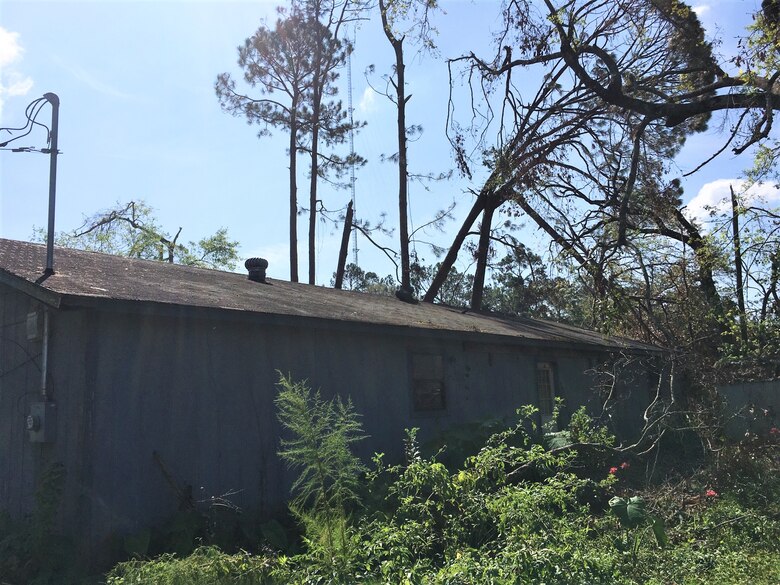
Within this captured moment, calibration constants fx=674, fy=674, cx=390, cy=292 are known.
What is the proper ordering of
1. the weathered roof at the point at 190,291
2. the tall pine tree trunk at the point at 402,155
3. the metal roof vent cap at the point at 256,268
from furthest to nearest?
the tall pine tree trunk at the point at 402,155 → the metal roof vent cap at the point at 256,268 → the weathered roof at the point at 190,291

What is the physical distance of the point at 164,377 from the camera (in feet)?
26.7

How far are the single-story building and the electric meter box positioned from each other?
1 centimetres

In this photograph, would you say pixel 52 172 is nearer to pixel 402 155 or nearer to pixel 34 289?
pixel 34 289

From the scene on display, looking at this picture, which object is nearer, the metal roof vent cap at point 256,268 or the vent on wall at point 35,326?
the vent on wall at point 35,326

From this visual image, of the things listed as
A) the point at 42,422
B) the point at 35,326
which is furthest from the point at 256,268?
the point at 42,422

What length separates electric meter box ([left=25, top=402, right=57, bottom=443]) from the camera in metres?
7.05

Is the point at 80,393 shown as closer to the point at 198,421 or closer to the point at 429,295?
the point at 198,421

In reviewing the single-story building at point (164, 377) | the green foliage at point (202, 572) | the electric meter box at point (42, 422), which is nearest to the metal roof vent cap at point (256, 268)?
the single-story building at point (164, 377)

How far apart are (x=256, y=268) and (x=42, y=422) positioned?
6337mm

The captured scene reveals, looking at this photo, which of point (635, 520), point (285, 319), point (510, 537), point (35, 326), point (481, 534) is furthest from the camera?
point (285, 319)

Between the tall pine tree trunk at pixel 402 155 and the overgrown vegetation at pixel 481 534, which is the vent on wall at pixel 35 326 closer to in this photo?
the overgrown vegetation at pixel 481 534

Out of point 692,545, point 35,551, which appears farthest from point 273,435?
point 692,545

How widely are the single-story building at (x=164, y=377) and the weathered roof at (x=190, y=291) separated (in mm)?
41

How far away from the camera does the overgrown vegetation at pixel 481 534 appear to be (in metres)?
A: 5.46
